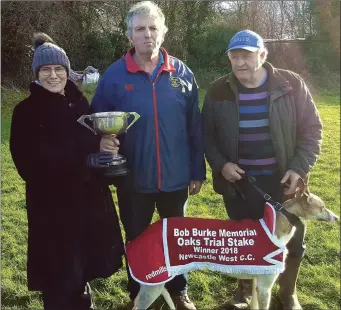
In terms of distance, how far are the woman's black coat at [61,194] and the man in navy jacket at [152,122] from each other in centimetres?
19

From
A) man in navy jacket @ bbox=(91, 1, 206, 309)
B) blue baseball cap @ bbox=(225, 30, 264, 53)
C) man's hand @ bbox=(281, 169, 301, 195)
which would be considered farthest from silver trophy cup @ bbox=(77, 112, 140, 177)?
man's hand @ bbox=(281, 169, 301, 195)

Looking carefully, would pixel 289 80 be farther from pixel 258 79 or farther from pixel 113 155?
pixel 113 155

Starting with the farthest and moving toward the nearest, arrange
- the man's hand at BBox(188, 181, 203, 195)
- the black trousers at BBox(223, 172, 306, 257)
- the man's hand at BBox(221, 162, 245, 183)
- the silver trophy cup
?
1. the man's hand at BBox(188, 181, 203, 195)
2. the black trousers at BBox(223, 172, 306, 257)
3. the man's hand at BBox(221, 162, 245, 183)
4. the silver trophy cup

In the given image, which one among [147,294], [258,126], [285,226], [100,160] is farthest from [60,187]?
[285,226]

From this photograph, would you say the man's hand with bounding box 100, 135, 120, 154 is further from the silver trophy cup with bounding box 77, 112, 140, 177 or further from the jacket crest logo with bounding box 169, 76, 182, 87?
the jacket crest logo with bounding box 169, 76, 182, 87

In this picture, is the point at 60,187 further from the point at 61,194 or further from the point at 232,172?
the point at 232,172

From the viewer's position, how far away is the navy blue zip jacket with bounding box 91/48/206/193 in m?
3.15

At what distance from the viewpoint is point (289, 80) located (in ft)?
10.4

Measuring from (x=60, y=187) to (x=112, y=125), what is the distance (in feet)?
1.93

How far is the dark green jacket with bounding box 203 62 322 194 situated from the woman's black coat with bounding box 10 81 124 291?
943 mm

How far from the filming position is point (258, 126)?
3.19m

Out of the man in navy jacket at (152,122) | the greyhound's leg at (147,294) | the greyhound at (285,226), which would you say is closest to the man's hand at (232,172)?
the man in navy jacket at (152,122)

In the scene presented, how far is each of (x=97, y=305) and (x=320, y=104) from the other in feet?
36.4

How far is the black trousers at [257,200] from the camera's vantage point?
3348 mm
